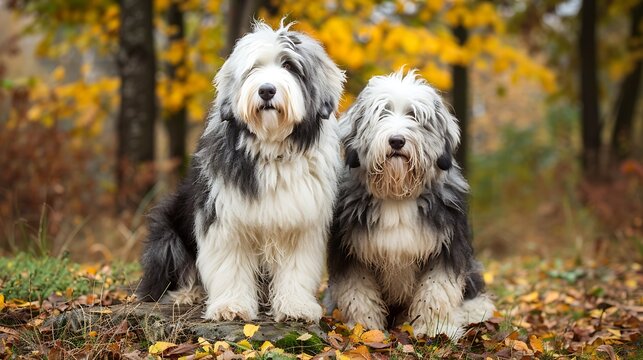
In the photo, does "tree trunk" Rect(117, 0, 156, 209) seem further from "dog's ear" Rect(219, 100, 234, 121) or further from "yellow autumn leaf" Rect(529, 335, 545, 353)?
"yellow autumn leaf" Rect(529, 335, 545, 353)

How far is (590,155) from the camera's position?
35.9 ft

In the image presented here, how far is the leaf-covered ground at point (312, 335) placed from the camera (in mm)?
3555

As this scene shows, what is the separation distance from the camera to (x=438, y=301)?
412 cm

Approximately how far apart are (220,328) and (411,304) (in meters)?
1.17

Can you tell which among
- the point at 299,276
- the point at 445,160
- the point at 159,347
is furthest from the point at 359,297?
the point at 159,347

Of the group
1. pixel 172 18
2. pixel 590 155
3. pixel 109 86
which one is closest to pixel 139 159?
pixel 109 86

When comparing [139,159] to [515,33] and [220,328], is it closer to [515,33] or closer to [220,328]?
[220,328]

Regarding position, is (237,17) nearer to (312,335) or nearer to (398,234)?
(398,234)

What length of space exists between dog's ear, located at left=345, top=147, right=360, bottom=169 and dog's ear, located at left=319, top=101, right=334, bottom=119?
0.28m

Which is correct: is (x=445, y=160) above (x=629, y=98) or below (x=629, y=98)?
below

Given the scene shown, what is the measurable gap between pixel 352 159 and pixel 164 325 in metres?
1.36

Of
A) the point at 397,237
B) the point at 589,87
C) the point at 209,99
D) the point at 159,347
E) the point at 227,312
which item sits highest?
the point at 589,87

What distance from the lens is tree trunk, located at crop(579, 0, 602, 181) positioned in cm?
1122

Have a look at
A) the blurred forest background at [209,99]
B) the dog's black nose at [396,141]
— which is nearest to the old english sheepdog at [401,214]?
the dog's black nose at [396,141]
